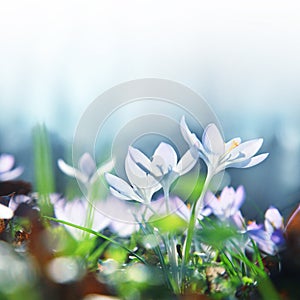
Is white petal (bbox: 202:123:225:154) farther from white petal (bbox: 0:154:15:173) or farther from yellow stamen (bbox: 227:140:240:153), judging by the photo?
white petal (bbox: 0:154:15:173)

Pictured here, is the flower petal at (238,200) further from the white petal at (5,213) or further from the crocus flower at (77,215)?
the white petal at (5,213)

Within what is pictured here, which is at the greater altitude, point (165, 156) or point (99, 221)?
point (165, 156)

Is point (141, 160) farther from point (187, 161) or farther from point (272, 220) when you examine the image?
point (272, 220)

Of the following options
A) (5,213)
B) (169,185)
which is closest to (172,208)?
(169,185)

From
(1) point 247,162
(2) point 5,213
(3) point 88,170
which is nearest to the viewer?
(2) point 5,213

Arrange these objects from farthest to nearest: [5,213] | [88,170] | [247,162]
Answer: [88,170], [247,162], [5,213]

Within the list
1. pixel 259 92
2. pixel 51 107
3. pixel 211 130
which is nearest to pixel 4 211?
pixel 211 130

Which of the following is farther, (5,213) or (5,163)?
(5,163)
